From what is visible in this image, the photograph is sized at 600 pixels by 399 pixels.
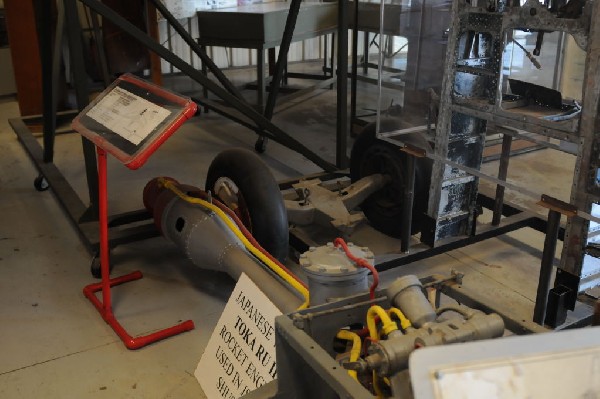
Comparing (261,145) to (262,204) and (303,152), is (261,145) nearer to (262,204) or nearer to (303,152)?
(303,152)

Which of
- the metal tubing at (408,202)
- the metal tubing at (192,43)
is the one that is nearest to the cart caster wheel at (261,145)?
the metal tubing at (192,43)

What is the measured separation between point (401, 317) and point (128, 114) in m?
1.46

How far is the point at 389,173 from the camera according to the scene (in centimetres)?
317

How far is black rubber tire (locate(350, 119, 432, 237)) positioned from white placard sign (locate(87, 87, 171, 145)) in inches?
50.0

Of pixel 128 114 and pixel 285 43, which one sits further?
pixel 285 43

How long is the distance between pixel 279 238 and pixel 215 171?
1.66ft

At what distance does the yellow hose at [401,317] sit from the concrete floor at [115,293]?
1.02 m

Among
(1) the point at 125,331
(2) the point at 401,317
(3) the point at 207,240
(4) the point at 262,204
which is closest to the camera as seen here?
(2) the point at 401,317

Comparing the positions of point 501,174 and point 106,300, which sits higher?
point 501,174

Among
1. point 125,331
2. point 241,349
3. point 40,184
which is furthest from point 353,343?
point 40,184

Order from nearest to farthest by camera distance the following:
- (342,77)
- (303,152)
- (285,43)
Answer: (342,77) < (303,152) < (285,43)

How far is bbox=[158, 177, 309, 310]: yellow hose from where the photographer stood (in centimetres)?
205

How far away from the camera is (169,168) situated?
4.38 metres

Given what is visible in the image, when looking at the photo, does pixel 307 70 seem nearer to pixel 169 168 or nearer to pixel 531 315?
pixel 169 168
